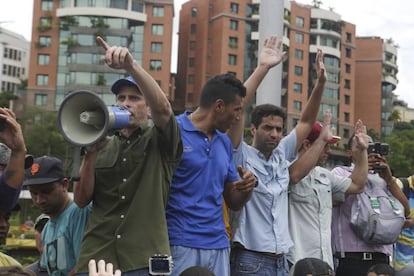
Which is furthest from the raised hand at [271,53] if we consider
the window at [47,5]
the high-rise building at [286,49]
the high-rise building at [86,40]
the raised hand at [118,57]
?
the window at [47,5]

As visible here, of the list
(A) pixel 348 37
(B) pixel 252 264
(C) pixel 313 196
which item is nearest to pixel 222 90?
(B) pixel 252 264

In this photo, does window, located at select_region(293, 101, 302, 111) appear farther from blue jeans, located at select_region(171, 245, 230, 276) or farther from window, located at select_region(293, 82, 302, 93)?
blue jeans, located at select_region(171, 245, 230, 276)

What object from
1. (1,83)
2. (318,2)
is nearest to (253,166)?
(318,2)

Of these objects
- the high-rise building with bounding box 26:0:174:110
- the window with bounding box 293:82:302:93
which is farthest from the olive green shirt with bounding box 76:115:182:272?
the window with bounding box 293:82:302:93

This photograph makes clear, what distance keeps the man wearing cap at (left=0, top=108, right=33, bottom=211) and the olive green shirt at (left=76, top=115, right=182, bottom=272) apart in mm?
427

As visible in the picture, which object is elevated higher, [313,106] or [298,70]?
[298,70]

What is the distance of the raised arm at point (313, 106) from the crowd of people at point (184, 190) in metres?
0.01

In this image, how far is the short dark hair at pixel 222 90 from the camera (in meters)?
4.25

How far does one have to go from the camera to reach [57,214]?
4355mm

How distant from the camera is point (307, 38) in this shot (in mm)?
70250

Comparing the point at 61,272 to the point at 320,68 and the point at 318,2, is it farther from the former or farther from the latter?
the point at 318,2

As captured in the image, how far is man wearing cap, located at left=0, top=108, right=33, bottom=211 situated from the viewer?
3.67 metres

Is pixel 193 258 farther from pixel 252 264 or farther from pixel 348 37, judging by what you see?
pixel 348 37

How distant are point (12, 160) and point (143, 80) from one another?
32.1 inches
